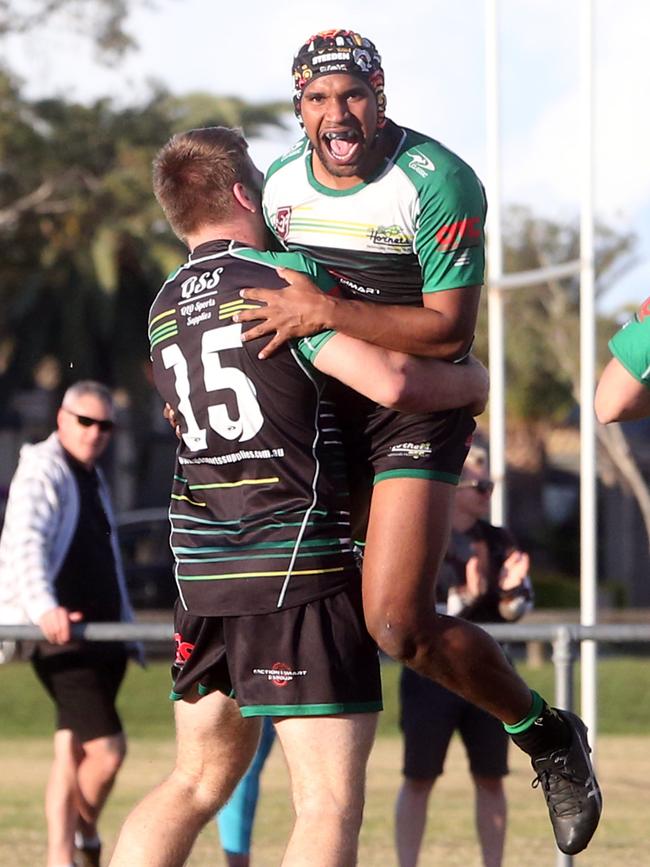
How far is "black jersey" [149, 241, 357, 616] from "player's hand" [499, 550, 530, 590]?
3.41m

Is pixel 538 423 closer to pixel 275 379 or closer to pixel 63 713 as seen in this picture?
pixel 63 713

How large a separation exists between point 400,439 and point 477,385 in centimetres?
27

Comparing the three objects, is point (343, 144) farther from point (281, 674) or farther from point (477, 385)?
point (281, 674)

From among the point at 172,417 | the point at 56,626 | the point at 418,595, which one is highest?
the point at 172,417

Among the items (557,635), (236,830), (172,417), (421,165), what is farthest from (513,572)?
(421,165)

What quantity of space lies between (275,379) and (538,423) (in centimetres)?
4424

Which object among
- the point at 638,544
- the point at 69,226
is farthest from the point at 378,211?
the point at 638,544

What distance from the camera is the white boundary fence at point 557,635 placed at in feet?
20.5

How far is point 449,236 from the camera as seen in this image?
4512 mm

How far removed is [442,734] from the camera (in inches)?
310

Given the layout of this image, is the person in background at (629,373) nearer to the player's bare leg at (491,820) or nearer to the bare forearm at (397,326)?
the bare forearm at (397,326)

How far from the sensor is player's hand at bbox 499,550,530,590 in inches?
308

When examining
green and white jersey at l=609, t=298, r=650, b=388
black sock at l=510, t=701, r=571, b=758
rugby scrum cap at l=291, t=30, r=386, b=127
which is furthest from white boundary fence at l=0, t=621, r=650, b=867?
green and white jersey at l=609, t=298, r=650, b=388

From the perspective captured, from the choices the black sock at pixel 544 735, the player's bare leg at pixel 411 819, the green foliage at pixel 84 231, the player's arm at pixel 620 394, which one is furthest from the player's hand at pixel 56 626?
the green foliage at pixel 84 231
